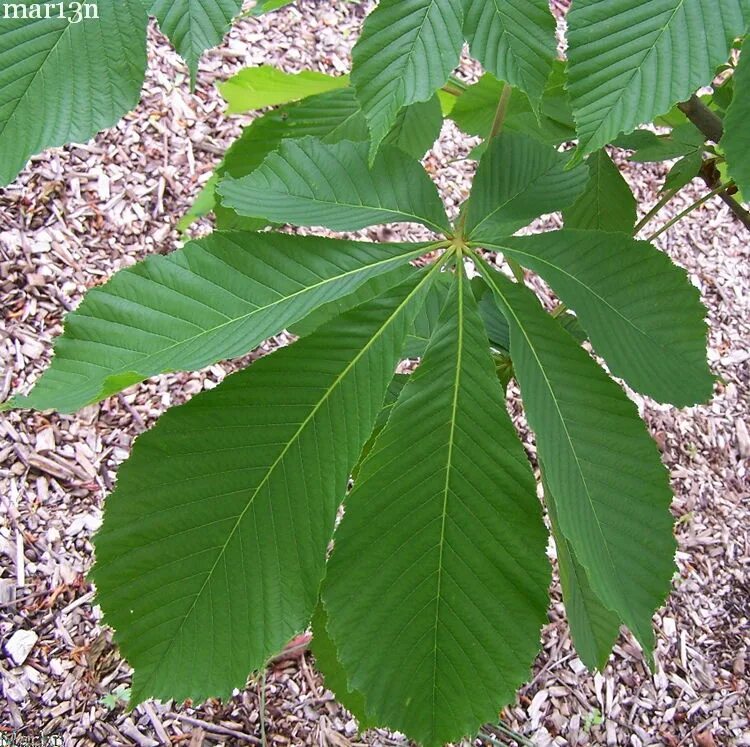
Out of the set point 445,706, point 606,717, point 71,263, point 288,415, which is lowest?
point 606,717

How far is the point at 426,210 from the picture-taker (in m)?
0.82

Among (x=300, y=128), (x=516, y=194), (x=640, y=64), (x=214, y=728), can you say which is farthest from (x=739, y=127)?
(x=214, y=728)

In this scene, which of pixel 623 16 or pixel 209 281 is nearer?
pixel 623 16

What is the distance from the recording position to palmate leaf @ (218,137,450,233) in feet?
2.60

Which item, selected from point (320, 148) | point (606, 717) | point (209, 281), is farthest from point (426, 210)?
point (606, 717)

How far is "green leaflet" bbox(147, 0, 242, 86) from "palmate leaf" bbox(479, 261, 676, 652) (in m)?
0.39

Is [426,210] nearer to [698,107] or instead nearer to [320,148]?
[320,148]

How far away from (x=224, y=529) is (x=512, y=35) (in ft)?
1.56

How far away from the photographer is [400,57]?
65 centimetres

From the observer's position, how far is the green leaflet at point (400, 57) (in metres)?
0.64

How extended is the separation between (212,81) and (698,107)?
1881mm

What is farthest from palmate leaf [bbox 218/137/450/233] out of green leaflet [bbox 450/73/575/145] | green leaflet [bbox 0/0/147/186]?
green leaflet [bbox 450/73/575/145]

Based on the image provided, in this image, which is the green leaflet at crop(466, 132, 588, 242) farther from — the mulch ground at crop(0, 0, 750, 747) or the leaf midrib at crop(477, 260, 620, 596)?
the mulch ground at crop(0, 0, 750, 747)

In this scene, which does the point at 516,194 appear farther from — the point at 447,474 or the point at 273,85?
the point at 273,85
